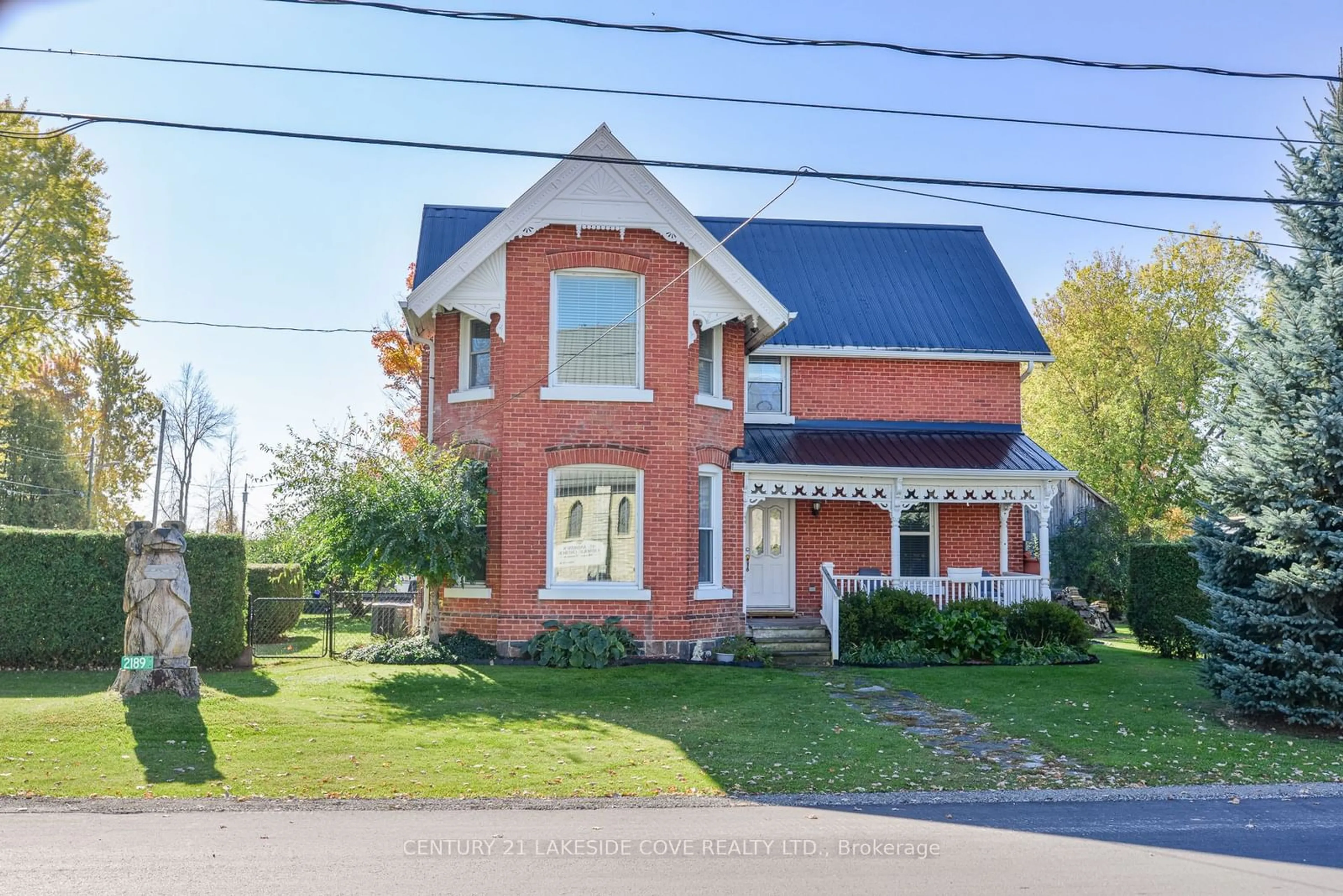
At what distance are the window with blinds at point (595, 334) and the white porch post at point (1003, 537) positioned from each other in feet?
27.0

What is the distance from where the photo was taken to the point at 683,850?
7.55 m

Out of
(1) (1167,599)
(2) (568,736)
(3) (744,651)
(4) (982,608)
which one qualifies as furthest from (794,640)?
(2) (568,736)

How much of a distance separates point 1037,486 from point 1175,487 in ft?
45.9

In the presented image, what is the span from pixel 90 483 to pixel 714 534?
36036 millimetres

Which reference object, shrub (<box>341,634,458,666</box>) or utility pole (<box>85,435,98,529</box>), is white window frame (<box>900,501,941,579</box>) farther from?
utility pole (<box>85,435,98,529</box>)

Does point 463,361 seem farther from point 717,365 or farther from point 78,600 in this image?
point 78,600

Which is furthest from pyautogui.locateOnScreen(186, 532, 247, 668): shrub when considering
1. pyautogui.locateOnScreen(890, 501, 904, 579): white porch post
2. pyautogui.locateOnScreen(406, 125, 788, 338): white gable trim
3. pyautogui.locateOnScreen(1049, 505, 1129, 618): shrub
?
pyautogui.locateOnScreen(1049, 505, 1129, 618): shrub

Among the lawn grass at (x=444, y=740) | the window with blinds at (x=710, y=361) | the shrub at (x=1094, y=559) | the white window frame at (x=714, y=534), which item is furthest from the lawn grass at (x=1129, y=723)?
the shrub at (x=1094, y=559)

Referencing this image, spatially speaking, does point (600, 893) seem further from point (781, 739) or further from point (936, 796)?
point (781, 739)

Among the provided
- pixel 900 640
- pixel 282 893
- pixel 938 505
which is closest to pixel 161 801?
pixel 282 893

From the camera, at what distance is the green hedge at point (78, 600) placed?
1591 cm

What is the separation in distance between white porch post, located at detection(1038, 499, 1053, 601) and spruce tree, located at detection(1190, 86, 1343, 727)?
228 inches

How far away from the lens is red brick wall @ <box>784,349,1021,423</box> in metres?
21.7

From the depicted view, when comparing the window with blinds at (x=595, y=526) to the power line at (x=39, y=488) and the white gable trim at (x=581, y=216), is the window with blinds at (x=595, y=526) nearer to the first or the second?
the white gable trim at (x=581, y=216)
